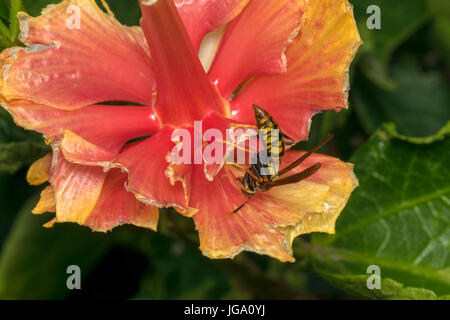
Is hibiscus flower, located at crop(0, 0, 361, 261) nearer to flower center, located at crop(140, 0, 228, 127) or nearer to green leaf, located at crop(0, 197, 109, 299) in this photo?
flower center, located at crop(140, 0, 228, 127)

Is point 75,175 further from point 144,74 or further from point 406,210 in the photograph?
point 406,210

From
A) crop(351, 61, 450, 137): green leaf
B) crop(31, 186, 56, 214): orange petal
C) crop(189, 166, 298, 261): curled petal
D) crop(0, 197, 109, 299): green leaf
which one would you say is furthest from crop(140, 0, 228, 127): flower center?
crop(351, 61, 450, 137): green leaf

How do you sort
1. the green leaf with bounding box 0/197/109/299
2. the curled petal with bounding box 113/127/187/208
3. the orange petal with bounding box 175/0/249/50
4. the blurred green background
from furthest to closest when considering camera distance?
the green leaf with bounding box 0/197/109/299, the blurred green background, the orange petal with bounding box 175/0/249/50, the curled petal with bounding box 113/127/187/208

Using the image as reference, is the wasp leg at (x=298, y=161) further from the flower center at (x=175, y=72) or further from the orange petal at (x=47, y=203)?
the orange petal at (x=47, y=203)

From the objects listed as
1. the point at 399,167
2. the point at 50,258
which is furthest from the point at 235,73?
the point at 50,258

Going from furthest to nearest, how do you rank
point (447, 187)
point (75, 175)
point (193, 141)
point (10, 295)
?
point (10, 295) < point (447, 187) < point (193, 141) < point (75, 175)

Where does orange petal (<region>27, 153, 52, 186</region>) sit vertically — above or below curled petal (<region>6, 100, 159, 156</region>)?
below

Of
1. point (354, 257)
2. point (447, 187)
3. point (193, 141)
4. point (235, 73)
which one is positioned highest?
point (235, 73)

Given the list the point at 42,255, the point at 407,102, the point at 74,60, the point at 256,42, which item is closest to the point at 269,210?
the point at 256,42
